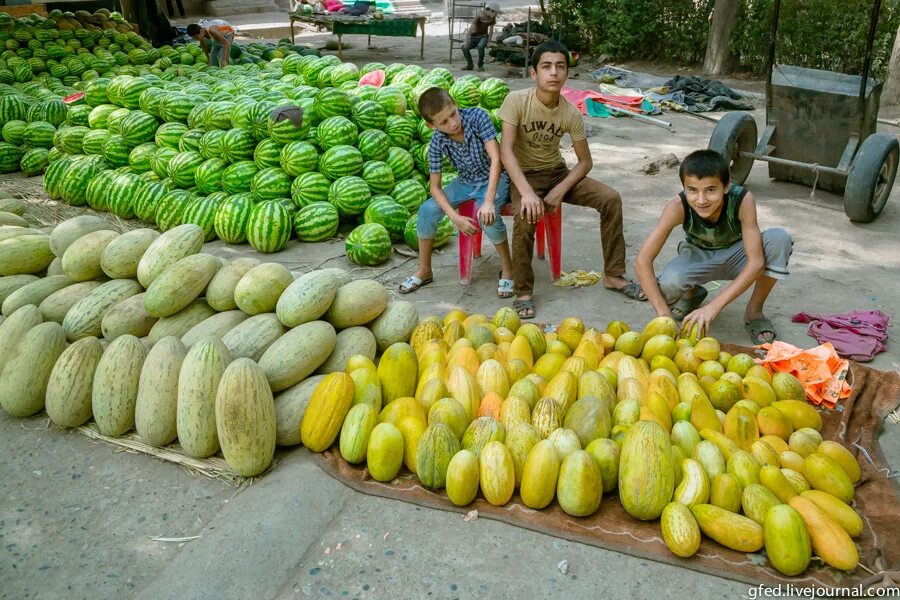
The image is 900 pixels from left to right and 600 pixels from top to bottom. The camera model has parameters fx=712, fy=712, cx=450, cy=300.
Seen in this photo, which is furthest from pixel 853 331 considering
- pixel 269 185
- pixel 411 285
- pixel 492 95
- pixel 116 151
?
pixel 116 151

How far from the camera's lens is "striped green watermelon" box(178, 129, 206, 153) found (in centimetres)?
604

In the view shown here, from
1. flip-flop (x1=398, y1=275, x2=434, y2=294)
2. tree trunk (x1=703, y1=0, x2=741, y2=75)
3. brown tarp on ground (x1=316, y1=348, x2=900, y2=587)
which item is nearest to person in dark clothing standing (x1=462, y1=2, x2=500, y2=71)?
tree trunk (x1=703, y1=0, x2=741, y2=75)

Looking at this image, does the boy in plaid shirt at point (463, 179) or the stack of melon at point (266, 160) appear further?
the stack of melon at point (266, 160)

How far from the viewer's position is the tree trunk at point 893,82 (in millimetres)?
10133

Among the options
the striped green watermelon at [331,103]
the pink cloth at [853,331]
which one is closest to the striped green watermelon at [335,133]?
the striped green watermelon at [331,103]

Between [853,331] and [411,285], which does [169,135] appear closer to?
[411,285]

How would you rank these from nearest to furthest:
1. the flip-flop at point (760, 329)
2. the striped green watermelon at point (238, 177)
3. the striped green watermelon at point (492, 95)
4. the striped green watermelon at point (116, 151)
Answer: the flip-flop at point (760, 329), the striped green watermelon at point (238, 177), the striped green watermelon at point (116, 151), the striped green watermelon at point (492, 95)

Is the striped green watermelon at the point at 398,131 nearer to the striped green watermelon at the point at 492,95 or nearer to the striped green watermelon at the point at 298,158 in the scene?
the striped green watermelon at the point at 298,158

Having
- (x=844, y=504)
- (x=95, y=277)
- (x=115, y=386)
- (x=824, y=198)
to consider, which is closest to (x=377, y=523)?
(x=115, y=386)

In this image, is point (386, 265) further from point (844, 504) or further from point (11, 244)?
point (844, 504)

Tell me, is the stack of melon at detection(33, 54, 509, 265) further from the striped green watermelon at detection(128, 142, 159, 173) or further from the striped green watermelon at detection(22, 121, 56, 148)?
the striped green watermelon at detection(22, 121, 56, 148)

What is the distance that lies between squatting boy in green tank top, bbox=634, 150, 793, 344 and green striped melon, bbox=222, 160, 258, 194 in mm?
3274

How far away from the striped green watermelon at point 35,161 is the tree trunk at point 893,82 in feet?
35.9

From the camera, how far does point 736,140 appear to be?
6332mm
